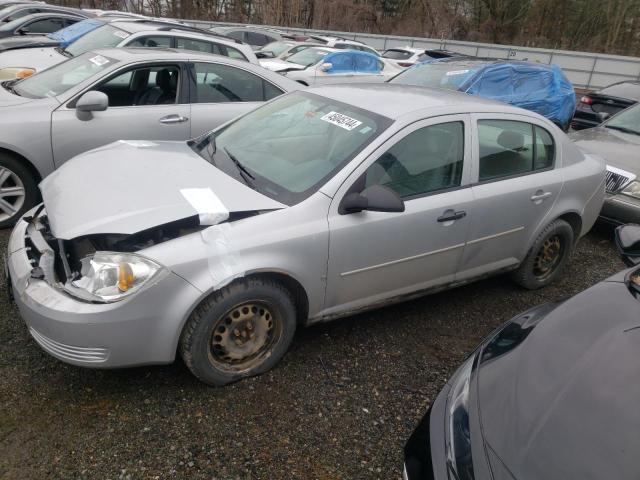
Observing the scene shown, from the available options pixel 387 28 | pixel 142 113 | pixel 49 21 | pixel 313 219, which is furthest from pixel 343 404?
pixel 387 28

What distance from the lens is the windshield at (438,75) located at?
823 centimetres

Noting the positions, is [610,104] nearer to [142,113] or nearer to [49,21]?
[142,113]

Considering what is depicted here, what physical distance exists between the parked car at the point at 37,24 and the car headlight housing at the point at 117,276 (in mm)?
12150

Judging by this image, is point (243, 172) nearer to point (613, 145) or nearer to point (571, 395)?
point (571, 395)

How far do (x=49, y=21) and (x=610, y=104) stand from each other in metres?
13.0

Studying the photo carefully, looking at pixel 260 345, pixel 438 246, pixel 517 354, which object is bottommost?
pixel 260 345

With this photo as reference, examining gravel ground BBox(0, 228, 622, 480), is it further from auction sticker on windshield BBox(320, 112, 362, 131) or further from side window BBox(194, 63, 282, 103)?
side window BBox(194, 63, 282, 103)

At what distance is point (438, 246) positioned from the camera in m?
3.31

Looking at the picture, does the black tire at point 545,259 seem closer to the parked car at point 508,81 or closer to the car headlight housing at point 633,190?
the car headlight housing at point 633,190

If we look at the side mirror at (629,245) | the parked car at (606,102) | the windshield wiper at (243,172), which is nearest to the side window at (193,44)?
the windshield wiper at (243,172)

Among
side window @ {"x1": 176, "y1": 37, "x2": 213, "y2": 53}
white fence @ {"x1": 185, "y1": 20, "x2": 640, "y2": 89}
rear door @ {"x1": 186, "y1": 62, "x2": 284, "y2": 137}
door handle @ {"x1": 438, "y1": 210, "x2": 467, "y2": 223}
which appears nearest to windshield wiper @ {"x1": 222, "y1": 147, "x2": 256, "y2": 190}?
door handle @ {"x1": 438, "y1": 210, "x2": 467, "y2": 223}

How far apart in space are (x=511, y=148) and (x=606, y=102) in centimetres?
643

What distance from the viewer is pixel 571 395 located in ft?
5.79

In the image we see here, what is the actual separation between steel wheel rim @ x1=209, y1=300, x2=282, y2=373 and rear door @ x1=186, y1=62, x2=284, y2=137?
9.35 feet
